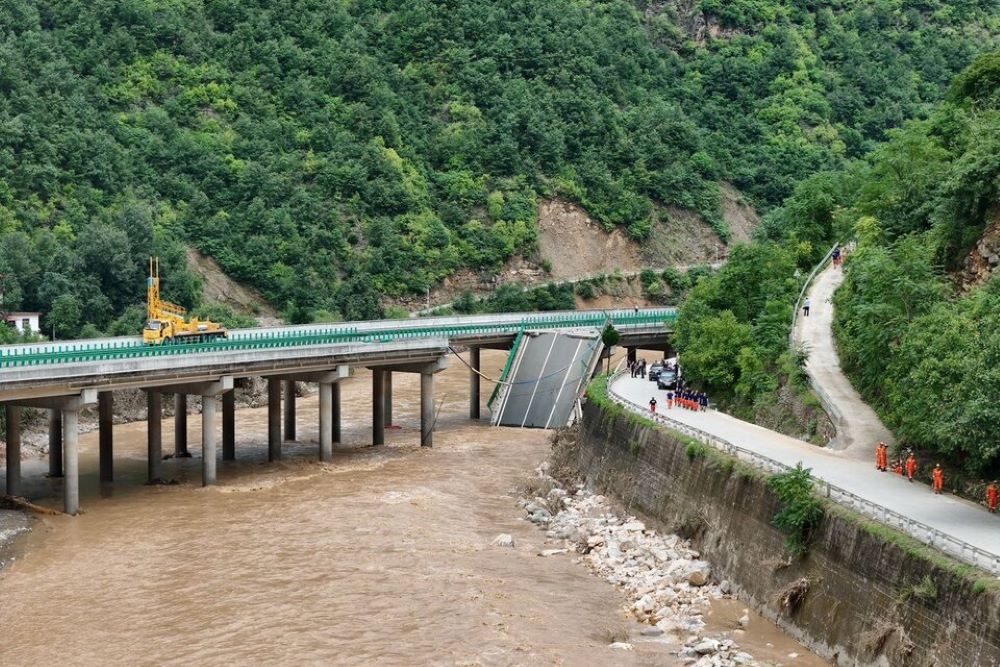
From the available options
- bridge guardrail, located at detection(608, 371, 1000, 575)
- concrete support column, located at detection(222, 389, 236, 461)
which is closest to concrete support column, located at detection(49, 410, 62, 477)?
concrete support column, located at detection(222, 389, 236, 461)

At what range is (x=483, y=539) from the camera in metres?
44.8

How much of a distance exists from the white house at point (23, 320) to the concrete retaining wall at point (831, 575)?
52002mm

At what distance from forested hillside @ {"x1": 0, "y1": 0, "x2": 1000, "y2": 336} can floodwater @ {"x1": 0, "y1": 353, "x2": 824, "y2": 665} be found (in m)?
40.6

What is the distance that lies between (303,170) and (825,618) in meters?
101

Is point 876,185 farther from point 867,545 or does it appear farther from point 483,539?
point 867,545

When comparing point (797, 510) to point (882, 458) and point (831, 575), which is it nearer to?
point (831, 575)

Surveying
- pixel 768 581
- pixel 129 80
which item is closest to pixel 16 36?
pixel 129 80

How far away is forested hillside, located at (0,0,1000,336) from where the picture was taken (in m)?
108

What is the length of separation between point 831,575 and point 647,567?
885 centimetres

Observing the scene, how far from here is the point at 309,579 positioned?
39125mm

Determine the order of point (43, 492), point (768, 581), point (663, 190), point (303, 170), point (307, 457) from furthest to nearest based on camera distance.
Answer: point (663, 190) → point (303, 170) → point (307, 457) → point (43, 492) → point (768, 581)

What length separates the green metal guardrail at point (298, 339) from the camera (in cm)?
5144

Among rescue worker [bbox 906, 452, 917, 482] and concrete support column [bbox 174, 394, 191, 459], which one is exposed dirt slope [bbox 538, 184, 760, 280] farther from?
rescue worker [bbox 906, 452, 917, 482]

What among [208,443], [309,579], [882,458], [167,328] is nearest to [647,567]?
[882,458]
